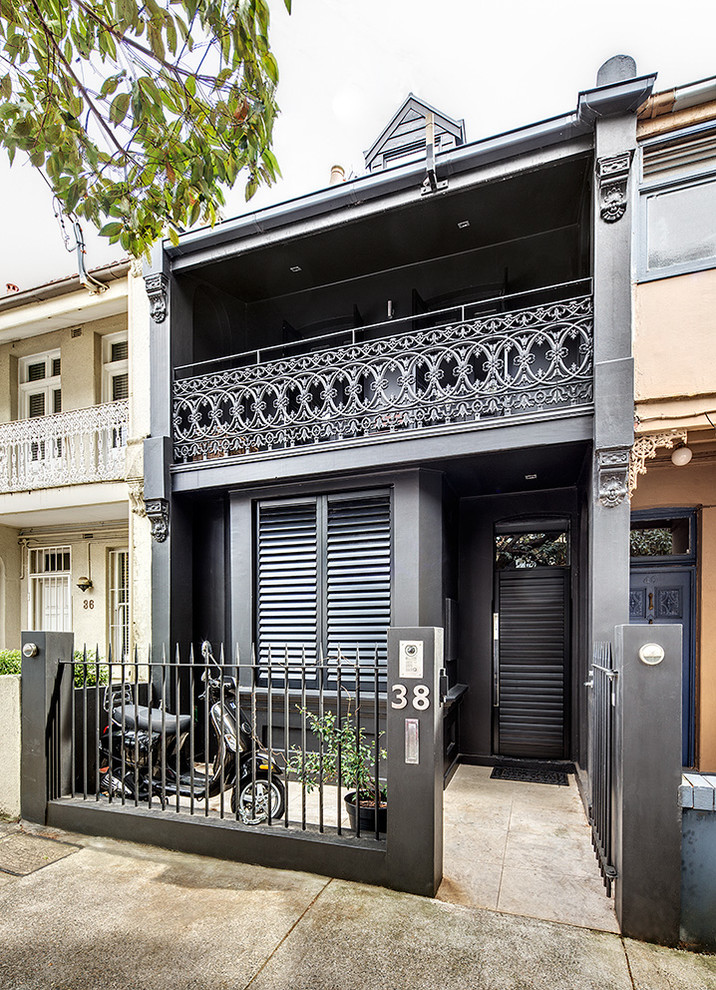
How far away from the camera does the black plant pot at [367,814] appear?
4.20 metres

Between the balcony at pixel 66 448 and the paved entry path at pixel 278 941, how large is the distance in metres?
5.65

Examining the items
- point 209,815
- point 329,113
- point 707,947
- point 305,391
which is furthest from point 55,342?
point 707,947

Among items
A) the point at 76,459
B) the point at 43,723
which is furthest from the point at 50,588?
the point at 43,723

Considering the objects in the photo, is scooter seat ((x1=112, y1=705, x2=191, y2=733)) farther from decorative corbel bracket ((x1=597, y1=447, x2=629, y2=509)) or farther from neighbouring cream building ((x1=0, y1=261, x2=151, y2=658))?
decorative corbel bracket ((x1=597, y1=447, x2=629, y2=509))

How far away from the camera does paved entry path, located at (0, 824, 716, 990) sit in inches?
120

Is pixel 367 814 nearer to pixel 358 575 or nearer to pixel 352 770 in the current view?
pixel 352 770

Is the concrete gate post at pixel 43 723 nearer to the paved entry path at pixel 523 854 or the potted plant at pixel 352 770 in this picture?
the potted plant at pixel 352 770

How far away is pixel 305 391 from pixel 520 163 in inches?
130

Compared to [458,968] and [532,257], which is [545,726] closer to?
[458,968]

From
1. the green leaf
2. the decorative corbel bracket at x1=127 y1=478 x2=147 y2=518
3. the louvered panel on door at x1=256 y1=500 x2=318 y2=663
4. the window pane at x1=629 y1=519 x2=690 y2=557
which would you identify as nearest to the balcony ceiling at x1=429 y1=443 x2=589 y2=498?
the window pane at x1=629 y1=519 x2=690 y2=557

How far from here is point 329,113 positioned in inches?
213

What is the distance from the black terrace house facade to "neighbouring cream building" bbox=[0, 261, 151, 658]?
0.58 metres

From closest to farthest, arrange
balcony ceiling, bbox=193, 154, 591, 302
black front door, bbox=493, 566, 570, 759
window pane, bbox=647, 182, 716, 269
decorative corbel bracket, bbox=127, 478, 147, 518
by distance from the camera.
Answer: window pane, bbox=647, 182, 716, 269 → balcony ceiling, bbox=193, 154, 591, 302 → black front door, bbox=493, 566, 570, 759 → decorative corbel bracket, bbox=127, 478, 147, 518

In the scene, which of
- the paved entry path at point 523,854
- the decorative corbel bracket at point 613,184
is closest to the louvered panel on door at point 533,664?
the paved entry path at point 523,854
